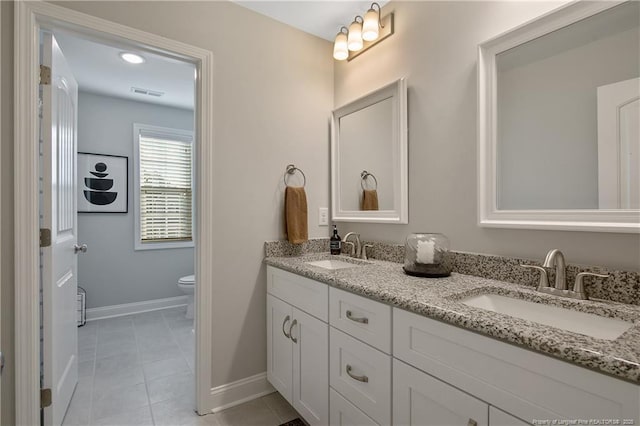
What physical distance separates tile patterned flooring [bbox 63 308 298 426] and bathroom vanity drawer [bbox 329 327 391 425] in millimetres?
674

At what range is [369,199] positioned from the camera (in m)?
2.06

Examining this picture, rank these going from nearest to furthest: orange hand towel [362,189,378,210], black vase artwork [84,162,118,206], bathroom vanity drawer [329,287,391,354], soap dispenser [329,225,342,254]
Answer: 1. bathroom vanity drawer [329,287,391,354]
2. orange hand towel [362,189,378,210]
3. soap dispenser [329,225,342,254]
4. black vase artwork [84,162,118,206]

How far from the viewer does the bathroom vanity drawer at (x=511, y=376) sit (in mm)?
654

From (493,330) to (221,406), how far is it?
1.69 metres

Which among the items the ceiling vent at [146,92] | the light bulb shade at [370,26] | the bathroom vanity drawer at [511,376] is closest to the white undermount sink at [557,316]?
the bathroom vanity drawer at [511,376]

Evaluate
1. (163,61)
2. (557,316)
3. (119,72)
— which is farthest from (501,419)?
(119,72)

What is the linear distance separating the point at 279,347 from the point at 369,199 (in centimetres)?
106

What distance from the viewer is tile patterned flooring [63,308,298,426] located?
1.77 meters

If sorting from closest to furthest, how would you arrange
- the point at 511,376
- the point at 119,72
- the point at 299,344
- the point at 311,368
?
1. the point at 511,376
2. the point at 311,368
3. the point at 299,344
4. the point at 119,72

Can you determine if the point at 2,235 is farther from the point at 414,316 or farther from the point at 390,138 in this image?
the point at 390,138

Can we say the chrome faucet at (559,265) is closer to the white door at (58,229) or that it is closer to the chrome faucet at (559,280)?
the chrome faucet at (559,280)

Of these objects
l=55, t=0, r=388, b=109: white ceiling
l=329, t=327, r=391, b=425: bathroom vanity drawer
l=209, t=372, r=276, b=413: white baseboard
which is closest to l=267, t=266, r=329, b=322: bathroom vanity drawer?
l=329, t=327, r=391, b=425: bathroom vanity drawer

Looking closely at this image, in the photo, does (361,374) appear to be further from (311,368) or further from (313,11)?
A: (313,11)

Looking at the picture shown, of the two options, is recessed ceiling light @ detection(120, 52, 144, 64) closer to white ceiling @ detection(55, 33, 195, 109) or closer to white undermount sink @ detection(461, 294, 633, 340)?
white ceiling @ detection(55, 33, 195, 109)
